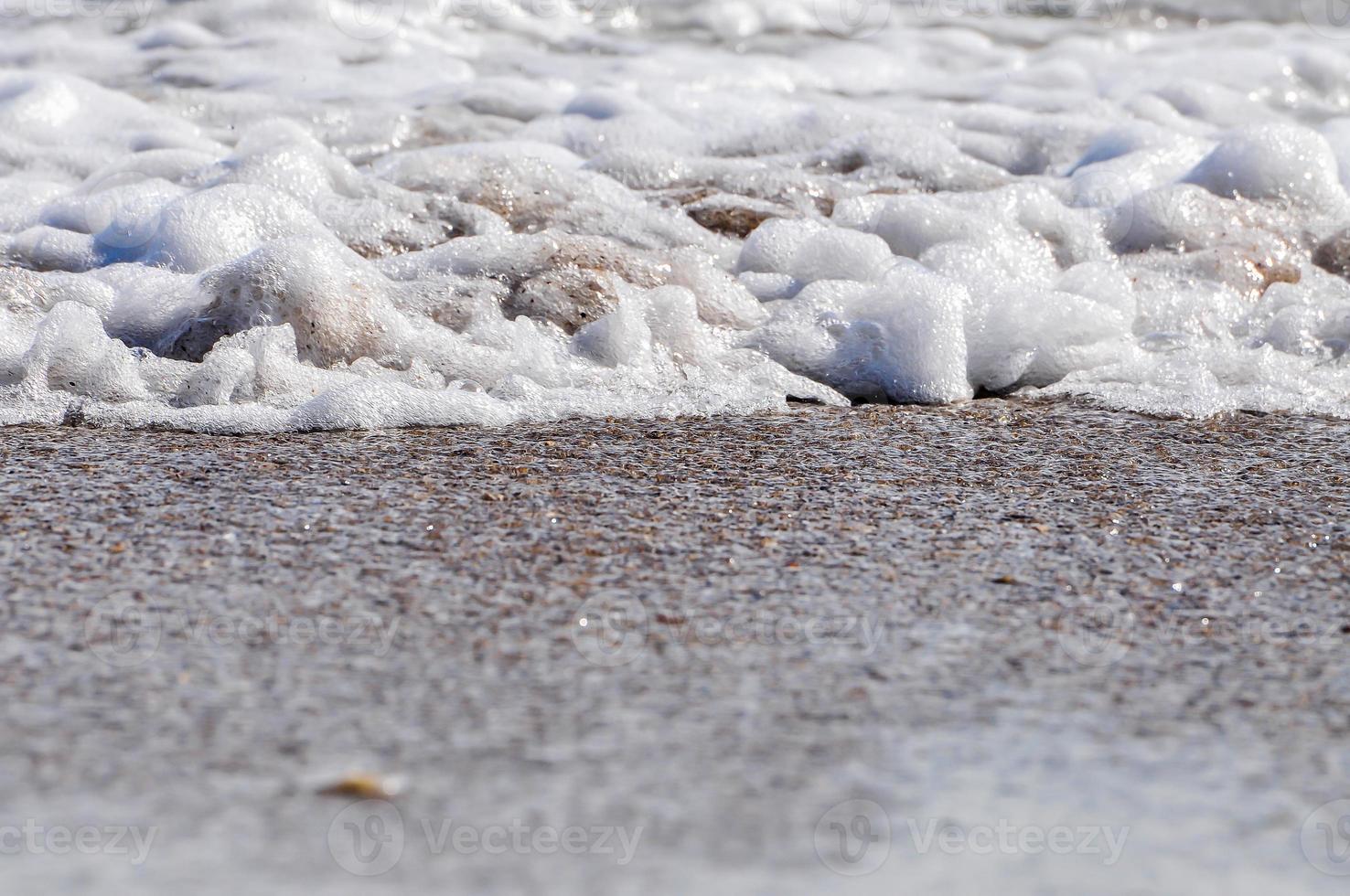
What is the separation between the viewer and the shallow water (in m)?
2.76

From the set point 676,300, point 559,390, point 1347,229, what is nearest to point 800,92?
point 1347,229

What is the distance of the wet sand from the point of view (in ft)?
3.72

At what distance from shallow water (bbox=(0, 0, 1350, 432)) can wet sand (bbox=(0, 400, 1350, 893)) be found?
434 millimetres

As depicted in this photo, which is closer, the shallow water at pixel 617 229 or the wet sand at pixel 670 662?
the wet sand at pixel 670 662

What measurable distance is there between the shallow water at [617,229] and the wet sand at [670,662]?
1.42ft

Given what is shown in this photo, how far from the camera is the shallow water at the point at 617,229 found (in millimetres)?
2762

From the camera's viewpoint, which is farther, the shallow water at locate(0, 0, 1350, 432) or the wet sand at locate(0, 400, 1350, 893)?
the shallow water at locate(0, 0, 1350, 432)

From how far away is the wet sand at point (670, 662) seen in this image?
3.72ft

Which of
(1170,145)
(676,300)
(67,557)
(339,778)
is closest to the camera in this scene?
(339,778)

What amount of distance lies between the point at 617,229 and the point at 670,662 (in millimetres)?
2237

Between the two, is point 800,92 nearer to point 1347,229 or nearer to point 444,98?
point 444,98

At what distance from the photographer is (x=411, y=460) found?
7.27 ft

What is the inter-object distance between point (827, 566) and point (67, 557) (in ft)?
3.18

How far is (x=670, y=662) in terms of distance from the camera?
4.88 ft
